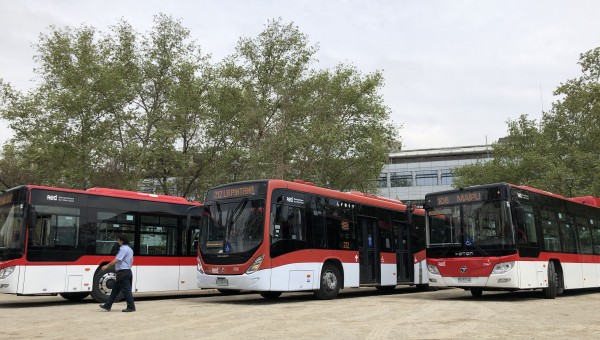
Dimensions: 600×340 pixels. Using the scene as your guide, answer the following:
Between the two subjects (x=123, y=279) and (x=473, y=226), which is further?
(x=473, y=226)

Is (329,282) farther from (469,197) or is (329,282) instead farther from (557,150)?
(557,150)

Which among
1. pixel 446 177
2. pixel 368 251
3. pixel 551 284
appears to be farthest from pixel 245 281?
pixel 446 177

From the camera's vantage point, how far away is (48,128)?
28.7 m

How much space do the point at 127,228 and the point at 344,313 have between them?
7367 mm

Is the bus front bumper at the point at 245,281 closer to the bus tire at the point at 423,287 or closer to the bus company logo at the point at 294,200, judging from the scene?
the bus company logo at the point at 294,200

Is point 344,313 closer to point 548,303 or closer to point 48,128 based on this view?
point 548,303

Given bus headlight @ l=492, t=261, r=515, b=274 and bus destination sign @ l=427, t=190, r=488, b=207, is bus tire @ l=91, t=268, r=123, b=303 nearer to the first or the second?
bus destination sign @ l=427, t=190, r=488, b=207

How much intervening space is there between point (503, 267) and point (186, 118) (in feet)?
64.9

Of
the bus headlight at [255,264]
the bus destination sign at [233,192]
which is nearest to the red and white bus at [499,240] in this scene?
the bus headlight at [255,264]

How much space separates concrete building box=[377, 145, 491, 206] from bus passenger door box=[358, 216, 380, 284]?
54232 millimetres

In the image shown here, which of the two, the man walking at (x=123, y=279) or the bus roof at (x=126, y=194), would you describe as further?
the bus roof at (x=126, y=194)

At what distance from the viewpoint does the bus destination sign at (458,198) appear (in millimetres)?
15531

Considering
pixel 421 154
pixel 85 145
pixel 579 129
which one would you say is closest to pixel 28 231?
pixel 85 145

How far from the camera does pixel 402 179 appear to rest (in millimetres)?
74750
